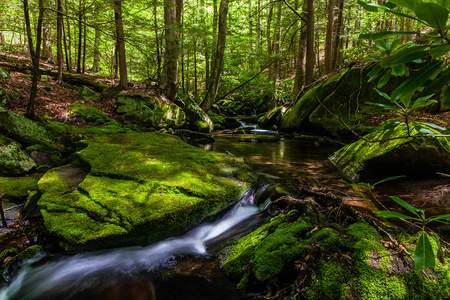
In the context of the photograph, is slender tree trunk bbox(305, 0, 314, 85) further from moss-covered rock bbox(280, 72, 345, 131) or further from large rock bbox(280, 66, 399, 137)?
large rock bbox(280, 66, 399, 137)

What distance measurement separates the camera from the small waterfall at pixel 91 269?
231 centimetres

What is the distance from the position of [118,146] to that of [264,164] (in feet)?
12.1

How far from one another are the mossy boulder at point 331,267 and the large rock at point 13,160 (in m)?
4.31

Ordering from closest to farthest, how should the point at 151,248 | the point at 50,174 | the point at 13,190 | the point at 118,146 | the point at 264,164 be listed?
the point at 151,248
the point at 13,190
the point at 50,174
the point at 118,146
the point at 264,164

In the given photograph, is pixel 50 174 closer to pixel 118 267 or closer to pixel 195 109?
pixel 118 267

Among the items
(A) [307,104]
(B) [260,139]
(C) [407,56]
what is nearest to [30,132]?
(C) [407,56]

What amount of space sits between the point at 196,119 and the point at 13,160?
8088 mm

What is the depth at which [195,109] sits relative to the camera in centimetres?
1193

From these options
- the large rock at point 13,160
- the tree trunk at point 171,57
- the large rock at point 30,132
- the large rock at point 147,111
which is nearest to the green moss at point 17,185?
the large rock at point 13,160

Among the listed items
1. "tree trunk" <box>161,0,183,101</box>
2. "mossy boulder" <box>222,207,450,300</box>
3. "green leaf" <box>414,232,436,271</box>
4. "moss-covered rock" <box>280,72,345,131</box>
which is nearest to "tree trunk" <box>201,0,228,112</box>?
"tree trunk" <box>161,0,183,101</box>

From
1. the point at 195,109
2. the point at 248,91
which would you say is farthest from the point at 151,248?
the point at 248,91

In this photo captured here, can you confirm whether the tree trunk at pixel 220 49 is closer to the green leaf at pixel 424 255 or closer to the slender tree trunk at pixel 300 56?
the slender tree trunk at pixel 300 56

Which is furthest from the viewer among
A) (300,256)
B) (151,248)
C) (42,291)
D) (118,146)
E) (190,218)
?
(118,146)

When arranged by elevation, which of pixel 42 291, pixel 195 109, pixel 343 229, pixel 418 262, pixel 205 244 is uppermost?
pixel 195 109
